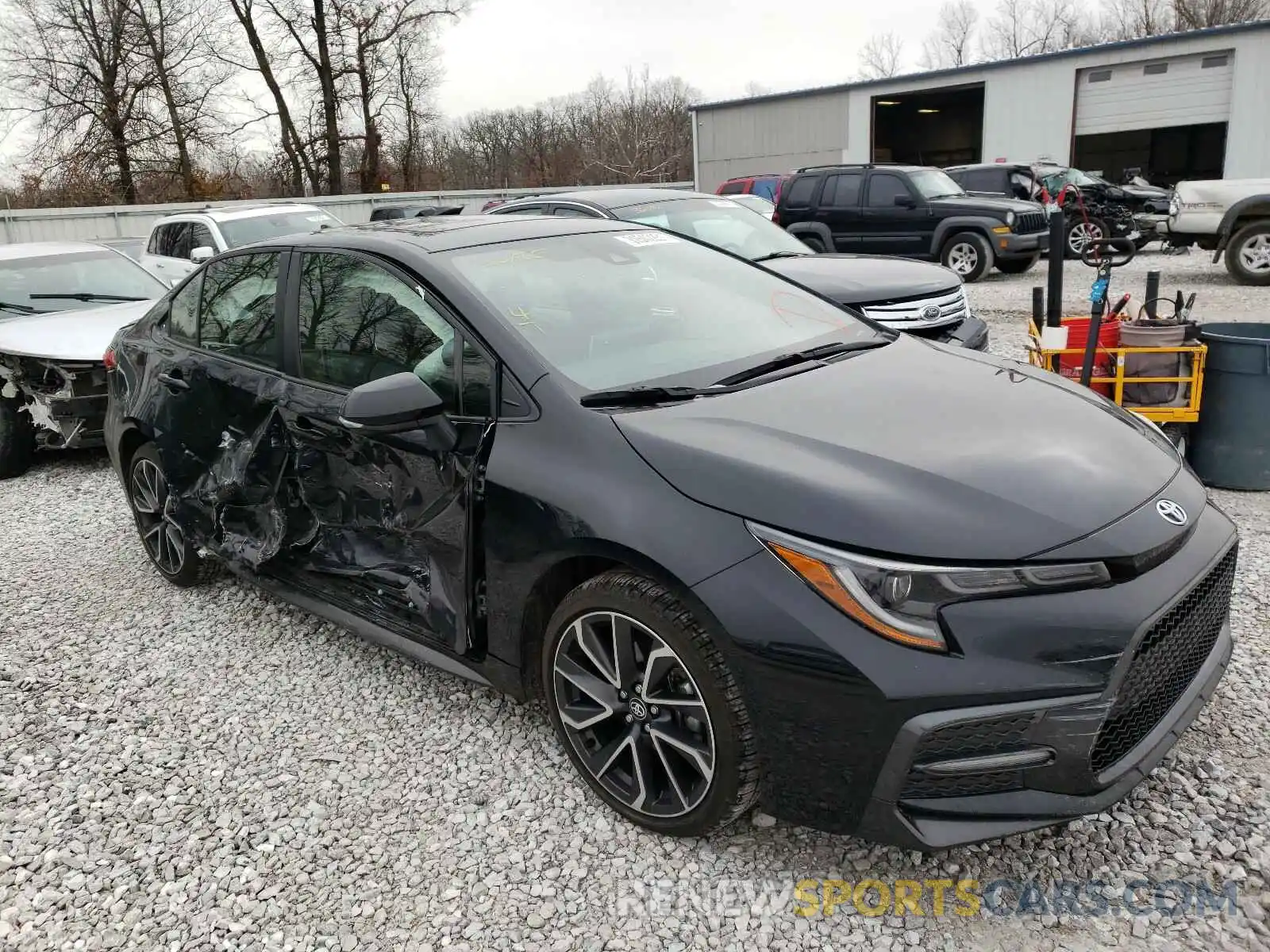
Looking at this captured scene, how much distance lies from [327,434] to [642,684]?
152cm

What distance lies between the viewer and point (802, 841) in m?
2.59

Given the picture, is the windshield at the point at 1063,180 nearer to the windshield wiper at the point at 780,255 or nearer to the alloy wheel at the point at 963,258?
the alloy wheel at the point at 963,258

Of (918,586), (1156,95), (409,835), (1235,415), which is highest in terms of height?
(1156,95)

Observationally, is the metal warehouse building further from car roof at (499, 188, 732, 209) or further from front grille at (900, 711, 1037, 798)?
front grille at (900, 711, 1037, 798)

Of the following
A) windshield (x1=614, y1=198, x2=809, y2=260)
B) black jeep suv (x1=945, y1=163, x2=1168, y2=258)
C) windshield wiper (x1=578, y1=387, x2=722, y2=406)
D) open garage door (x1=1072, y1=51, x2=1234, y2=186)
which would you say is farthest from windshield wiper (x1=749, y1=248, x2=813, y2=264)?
open garage door (x1=1072, y1=51, x2=1234, y2=186)

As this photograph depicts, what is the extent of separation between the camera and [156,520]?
461 cm

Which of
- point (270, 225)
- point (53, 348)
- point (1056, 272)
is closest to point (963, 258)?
Result: point (1056, 272)

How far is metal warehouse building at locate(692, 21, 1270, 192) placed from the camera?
24.7m

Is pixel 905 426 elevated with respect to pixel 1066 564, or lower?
elevated

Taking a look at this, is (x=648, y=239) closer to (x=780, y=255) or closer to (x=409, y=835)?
(x=409, y=835)

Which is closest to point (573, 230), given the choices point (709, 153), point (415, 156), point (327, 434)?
point (327, 434)

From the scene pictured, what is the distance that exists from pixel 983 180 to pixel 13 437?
52.6 feet

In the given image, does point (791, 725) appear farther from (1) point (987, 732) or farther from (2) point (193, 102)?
(2) point (193, 102)

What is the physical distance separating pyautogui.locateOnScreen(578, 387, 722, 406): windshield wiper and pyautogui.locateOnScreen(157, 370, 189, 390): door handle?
2.23 metres
